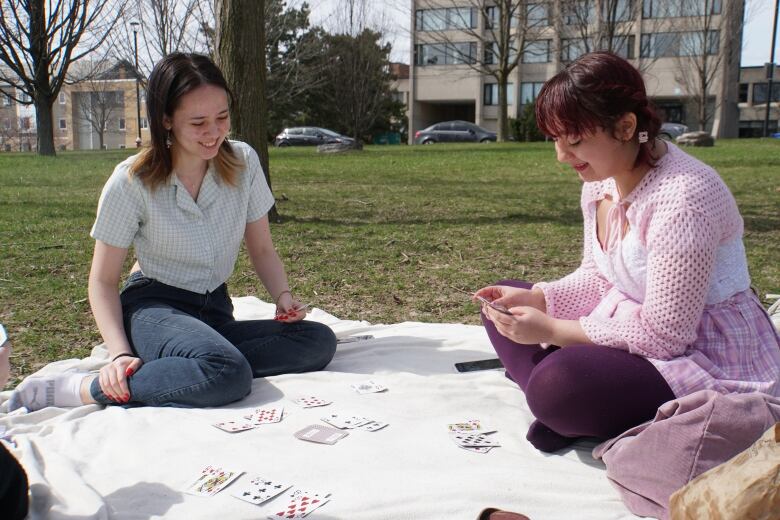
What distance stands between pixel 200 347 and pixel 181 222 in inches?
21.7

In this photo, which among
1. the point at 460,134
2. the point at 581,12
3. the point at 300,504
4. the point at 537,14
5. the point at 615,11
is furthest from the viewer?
the point at 460,134

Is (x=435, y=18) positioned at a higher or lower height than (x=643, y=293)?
higher

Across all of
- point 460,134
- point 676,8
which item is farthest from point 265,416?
point 676,8

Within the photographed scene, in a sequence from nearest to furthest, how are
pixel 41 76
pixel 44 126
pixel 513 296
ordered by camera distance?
pixel 513 296
pixel 44 126
pixel 41 76

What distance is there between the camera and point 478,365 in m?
3.01

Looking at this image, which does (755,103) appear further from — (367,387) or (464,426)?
(464,426)

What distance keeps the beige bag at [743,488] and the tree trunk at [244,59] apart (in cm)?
516

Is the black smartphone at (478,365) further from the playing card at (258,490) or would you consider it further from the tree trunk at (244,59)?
the tree trunk at (244,59)

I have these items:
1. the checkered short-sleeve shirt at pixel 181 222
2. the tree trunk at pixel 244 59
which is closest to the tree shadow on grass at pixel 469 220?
the tree trunk at pixel 244 59

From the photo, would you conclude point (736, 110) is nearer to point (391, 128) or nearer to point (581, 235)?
point (391, 128)

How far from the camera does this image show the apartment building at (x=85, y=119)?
39312 millimetres

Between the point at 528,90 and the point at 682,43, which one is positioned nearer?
the point at 682,43

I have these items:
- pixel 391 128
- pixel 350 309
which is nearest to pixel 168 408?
pixel 350 309

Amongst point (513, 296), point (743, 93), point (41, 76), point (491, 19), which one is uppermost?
point (491, 19)
